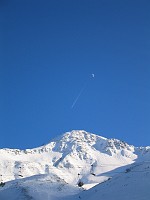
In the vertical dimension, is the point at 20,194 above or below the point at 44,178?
below

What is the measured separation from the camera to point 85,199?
225 feet

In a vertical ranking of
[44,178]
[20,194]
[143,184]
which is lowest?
[143,184]

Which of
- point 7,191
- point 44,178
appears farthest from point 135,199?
point 44,178

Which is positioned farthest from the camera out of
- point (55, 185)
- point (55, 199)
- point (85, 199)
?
point (55, 185)

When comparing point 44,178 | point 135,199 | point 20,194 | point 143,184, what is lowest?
point 135,199

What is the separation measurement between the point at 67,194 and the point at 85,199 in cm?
1140

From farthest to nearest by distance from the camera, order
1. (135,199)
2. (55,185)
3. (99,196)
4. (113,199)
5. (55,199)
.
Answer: (55,185) < (55,199) < (99,196) < (113,199) < (135,199)

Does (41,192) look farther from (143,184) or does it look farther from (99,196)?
(143,184)

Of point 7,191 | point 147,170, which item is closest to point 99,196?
point 147,170

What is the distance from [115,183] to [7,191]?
22469mm

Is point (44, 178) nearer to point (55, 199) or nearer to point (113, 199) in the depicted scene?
point (55, 199)

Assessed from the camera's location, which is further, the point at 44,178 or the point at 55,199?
the point at 44,178

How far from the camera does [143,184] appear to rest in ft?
197

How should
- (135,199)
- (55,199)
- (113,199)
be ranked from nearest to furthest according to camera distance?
(135,199) → (113,199) → (55,199)
